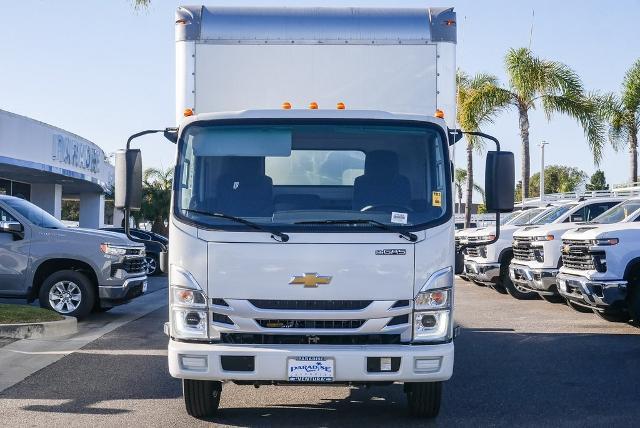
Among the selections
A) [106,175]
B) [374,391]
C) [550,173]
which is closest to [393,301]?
[374,391]

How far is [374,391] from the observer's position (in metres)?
9.22

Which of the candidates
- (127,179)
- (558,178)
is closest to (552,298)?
(127,179)

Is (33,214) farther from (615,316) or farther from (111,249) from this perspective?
A: (615,316)

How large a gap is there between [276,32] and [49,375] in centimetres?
435

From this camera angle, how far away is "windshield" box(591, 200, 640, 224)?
50.0 ft

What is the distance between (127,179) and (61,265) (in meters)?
7.85

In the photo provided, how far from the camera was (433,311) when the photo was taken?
7.16 meters

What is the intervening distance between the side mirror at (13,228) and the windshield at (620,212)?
9317 mm

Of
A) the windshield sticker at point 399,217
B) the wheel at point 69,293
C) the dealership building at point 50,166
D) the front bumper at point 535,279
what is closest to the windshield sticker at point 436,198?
the windshield sticker at point 399,217

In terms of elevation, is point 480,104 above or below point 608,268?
above

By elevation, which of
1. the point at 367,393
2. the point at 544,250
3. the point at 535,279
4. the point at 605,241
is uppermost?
the point at 605,241

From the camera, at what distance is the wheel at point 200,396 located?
7.65m

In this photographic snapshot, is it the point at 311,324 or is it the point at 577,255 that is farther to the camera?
the point at 577,255

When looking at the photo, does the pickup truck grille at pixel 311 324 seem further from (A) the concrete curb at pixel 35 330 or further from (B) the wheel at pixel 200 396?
(A) the concrete curb at pixel 35 330
